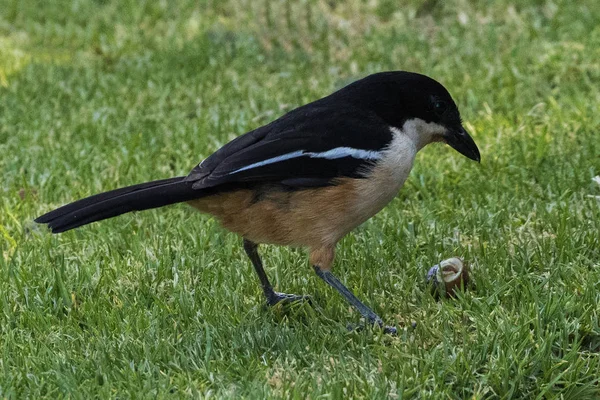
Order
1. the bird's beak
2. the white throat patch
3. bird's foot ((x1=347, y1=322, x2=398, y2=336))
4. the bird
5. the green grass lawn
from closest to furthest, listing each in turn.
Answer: the green grass lawn → bird's foot ((x1=347, y1=322, x2=398, y2=336)) → the bird → the white throat patch → the bird's beak

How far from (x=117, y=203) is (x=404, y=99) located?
1.42 metres

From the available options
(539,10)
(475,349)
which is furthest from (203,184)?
(539,10)

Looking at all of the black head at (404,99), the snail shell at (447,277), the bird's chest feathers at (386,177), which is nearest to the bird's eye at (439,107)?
the black head at (404,99)

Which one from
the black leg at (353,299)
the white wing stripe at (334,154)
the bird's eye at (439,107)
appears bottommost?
the black leg at (353,299)

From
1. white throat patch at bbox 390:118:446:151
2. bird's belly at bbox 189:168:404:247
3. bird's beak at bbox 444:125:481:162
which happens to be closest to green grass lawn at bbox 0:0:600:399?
bird's belly at bbox 189:168:404:247

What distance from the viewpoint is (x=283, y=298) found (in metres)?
4.46

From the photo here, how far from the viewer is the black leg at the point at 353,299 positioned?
4.14m

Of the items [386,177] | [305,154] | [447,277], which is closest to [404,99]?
[386,177]

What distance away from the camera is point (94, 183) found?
237 inches

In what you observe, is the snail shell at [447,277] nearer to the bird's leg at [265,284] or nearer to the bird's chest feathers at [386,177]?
the bird's chest feathers at [386,177]

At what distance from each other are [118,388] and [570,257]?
2.24 meters

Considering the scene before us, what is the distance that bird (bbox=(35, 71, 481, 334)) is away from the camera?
4.23 meters

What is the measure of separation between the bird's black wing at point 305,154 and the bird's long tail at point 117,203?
0.29ft

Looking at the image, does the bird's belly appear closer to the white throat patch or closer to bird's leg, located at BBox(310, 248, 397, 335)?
bird's leg, located at BBox(310, 248, 397, 335)
